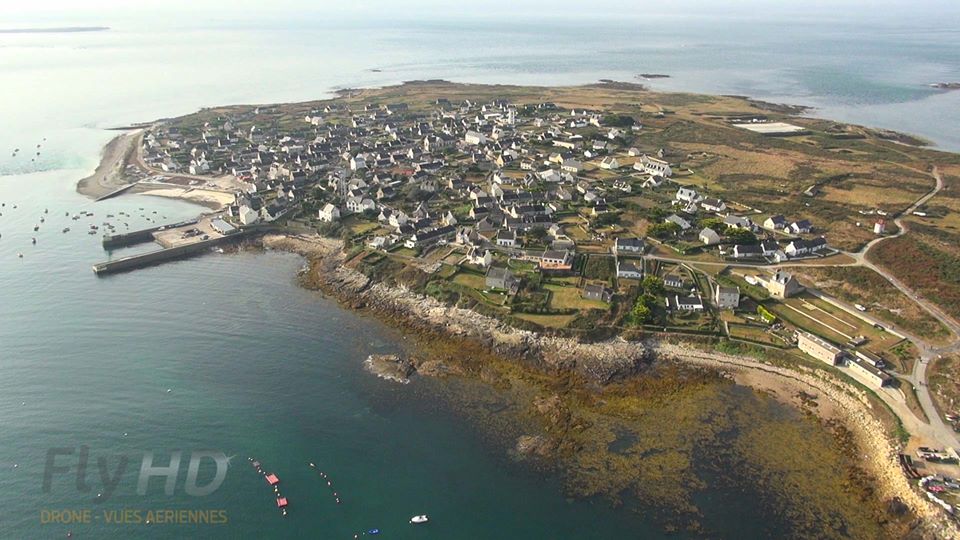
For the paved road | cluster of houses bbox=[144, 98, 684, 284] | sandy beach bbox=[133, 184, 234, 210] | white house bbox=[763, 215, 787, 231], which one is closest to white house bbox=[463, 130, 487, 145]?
cluster of houses bbox=[144, 98, 684, 284]

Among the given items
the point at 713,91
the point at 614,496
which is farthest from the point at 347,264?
the point at 713,91

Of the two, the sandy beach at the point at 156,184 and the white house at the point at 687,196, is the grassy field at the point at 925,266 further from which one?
the sandy beach at the point at 156,184

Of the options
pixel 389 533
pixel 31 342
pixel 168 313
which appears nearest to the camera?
pixel 389 533

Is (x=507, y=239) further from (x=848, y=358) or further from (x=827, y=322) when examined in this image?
(x=848, y=358)

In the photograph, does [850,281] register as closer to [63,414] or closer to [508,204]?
[508,204]

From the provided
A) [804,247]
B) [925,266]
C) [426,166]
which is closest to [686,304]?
[804,247]

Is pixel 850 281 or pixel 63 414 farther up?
pixel 850 281

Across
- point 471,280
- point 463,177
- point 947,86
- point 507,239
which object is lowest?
point 471,280
